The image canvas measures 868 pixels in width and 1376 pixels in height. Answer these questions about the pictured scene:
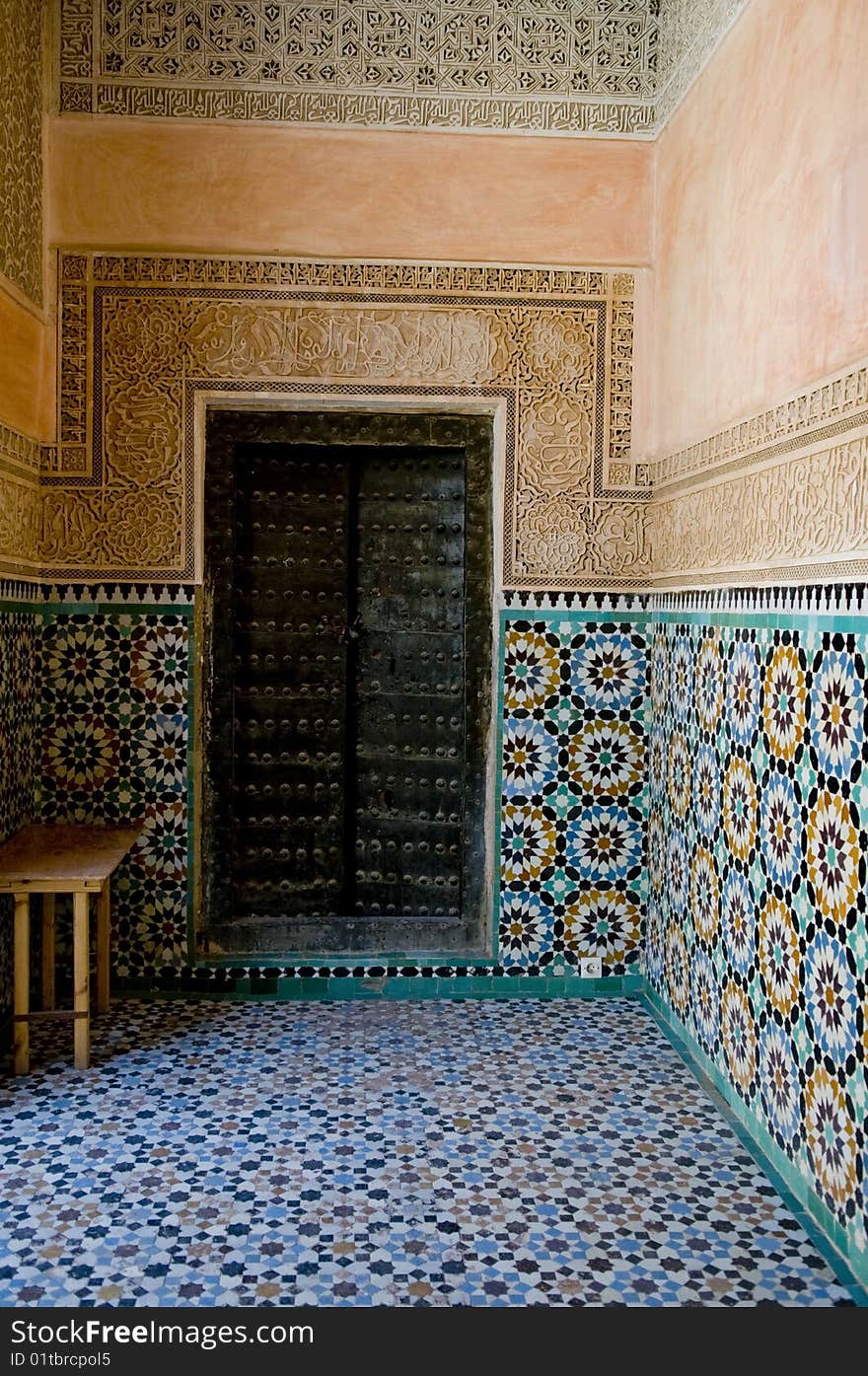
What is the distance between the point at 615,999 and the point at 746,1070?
103 centimetres

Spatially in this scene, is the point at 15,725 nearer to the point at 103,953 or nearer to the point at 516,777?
the point at 103,953

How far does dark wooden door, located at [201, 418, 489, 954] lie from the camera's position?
3.83m

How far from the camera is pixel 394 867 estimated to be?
393 centimetres

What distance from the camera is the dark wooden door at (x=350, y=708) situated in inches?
151

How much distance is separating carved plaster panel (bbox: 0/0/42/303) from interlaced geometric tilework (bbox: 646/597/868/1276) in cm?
216

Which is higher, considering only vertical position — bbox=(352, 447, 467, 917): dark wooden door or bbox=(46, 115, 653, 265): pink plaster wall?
bbox=(46, 115, 653, 265): pink plaster wall

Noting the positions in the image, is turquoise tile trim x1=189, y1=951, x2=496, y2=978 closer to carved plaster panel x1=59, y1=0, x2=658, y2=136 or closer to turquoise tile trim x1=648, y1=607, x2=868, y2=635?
turquoise tile trim x1=648, y1=607, x2=868, y2=635

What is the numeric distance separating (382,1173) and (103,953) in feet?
4.55

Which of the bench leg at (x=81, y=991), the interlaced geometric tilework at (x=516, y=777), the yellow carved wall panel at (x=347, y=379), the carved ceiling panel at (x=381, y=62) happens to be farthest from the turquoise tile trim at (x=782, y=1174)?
the carved ceiling panel at (x=381, y=62)

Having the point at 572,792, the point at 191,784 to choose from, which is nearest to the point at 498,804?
the point at 572,792

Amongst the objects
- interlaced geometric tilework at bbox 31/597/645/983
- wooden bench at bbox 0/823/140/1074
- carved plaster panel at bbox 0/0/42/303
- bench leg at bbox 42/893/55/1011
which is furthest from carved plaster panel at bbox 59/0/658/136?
bench leg at bbox 42/893/55/1011

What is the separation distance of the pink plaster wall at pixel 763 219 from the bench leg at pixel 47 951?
2.26 m

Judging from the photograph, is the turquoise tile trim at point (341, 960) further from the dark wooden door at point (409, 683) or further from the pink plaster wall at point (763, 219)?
the pink plaster wall at point (763, 219)

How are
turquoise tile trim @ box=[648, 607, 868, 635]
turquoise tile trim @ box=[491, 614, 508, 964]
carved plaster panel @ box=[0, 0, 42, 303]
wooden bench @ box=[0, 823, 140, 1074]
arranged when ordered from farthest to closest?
turquoise tile trim @ box=[491, 614, 508, 964] → carved plaster panel @ box=[0, 0, 42, 303] → wooden bench @ box=[0, 823, 140, 1074] → turquoise tile trim @ box=[648, 607, 868, 635]
